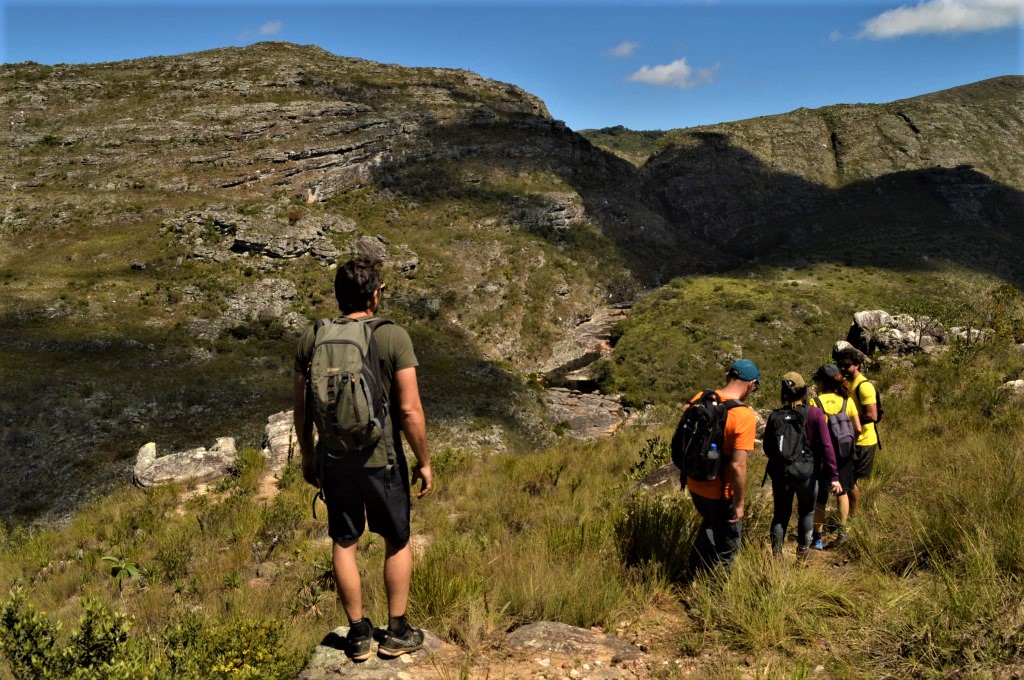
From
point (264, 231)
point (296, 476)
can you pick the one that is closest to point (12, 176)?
Result: point (264, 231)

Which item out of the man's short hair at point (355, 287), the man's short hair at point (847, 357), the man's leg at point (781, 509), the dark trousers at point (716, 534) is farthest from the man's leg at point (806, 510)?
the man's short hair at point (355, 287)

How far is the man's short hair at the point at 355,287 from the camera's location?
12.0 ft

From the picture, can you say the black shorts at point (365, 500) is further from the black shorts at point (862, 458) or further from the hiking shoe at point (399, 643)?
the black shorts at point (862, 458)

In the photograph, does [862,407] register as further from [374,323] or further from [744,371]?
[374,323]

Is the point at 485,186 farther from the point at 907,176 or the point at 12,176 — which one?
the point at 907,176

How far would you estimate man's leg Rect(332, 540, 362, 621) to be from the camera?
142 inches

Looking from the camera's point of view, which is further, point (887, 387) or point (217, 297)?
point (217, 297)

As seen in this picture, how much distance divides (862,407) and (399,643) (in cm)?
646

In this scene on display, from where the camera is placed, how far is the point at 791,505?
5625 mm

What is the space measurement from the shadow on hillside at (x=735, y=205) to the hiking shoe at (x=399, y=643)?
52625mm

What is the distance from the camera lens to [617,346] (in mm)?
38312

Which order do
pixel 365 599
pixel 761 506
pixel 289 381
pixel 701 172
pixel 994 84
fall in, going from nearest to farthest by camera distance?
pixel 365 599, pixel 761 506, pixel 289 381, pixel 701 172, pixel 994 84

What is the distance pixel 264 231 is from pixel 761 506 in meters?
40.5

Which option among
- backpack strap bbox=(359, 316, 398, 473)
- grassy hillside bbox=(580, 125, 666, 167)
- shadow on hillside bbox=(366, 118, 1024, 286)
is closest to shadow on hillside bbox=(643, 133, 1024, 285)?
shadow on hillside bbox=(366, 118, 1024, 286)
